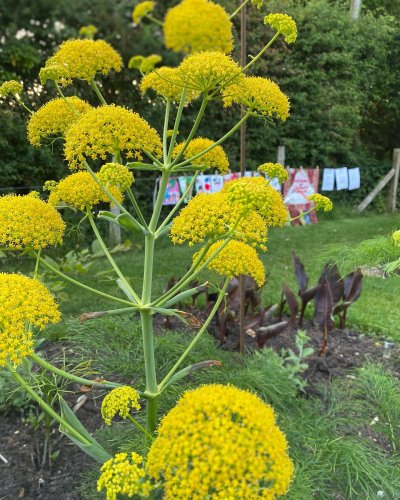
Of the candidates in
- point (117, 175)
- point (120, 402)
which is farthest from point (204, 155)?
point (120, 402)

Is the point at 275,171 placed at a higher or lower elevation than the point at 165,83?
lower

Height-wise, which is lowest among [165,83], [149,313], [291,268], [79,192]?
[291,268]

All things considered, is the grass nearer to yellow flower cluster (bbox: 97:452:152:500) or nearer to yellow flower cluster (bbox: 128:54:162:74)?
yellow flower cluster (bbox: 97:452:152:500)

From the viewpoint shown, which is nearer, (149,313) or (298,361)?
(149,313)

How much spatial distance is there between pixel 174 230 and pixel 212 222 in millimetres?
159

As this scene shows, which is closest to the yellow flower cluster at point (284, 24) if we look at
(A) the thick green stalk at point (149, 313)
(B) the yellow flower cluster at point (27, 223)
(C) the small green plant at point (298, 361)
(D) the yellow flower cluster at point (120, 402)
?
(A) the thick green stalk at point (149, 313)

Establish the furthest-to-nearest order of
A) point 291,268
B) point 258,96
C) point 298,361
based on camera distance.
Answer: point 291,268
point 298,361
point 258,96

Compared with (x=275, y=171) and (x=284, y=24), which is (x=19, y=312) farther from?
(x=284, y=24)

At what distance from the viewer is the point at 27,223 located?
5.26 feet

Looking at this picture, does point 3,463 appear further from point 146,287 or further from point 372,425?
Answer: point 372,425

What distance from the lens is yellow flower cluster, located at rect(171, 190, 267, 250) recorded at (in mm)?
1591

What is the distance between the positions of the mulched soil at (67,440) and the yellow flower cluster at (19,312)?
4.06 feet

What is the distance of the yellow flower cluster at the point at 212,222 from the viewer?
159 cm

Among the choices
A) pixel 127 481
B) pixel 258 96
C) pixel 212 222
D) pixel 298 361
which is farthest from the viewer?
pixel 298 361
